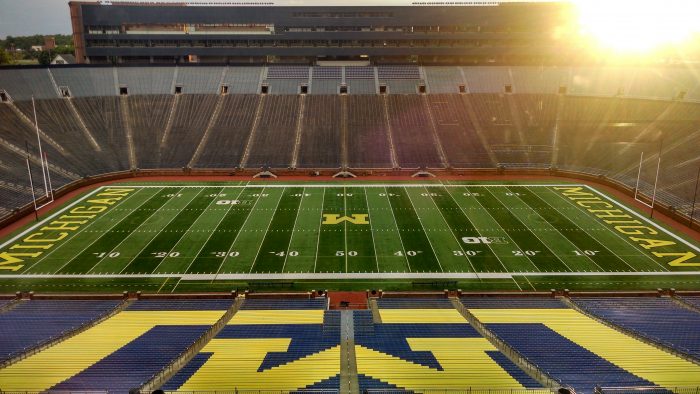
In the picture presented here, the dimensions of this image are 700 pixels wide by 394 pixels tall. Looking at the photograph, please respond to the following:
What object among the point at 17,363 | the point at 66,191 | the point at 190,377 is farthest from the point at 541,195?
the point at 66,191

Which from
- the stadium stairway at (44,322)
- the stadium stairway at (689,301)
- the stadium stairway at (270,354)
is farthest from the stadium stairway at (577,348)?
the stadium stairway at (44,322)

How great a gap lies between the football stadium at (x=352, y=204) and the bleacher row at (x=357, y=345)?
12cm

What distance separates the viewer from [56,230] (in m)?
31.7

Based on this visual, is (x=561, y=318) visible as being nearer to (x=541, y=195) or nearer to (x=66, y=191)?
(x=541, y=195)

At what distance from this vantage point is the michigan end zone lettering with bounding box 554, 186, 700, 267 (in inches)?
1094

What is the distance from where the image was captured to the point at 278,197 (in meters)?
38.3

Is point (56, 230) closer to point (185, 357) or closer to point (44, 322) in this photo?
point (44, 322)

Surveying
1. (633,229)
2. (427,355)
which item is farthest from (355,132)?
(427,355)

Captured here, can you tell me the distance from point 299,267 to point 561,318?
13598 mm

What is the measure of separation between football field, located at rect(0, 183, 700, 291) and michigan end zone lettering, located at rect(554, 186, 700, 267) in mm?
118

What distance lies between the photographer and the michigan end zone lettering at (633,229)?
27.8 meters

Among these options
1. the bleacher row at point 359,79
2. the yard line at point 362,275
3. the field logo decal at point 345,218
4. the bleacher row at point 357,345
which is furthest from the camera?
the bleacher row at point 359,79

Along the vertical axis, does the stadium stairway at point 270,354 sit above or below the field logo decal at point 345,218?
below

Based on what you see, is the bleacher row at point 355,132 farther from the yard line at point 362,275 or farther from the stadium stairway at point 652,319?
the stadium stairway at point 652,319
